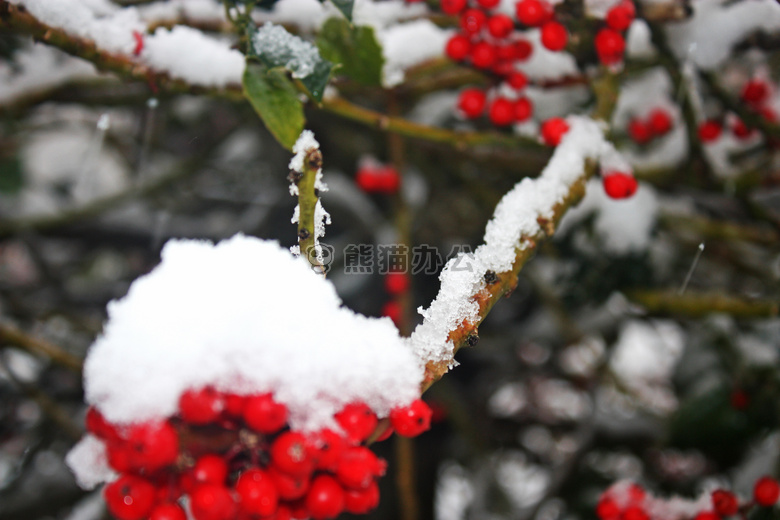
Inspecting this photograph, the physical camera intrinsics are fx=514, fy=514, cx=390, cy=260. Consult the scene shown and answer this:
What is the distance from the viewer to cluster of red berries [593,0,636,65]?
1.05 meters

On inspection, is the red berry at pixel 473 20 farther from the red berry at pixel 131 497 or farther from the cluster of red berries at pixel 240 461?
the red berry at pixel 131 497

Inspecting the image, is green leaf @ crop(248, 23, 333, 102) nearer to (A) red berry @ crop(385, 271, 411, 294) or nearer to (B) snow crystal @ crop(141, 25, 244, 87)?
(B) snow crystal @ crop(141, 25, 244, 87)

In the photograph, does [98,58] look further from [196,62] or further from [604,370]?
[604,370]

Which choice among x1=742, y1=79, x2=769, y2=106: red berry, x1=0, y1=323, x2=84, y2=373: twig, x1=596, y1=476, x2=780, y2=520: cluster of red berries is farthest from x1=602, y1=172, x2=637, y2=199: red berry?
x1=0, y1=323, x2=84, y2=373: twig

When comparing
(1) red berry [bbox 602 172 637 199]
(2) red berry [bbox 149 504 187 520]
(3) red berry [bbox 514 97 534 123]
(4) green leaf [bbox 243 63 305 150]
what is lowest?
(2) red berry [bbox 149 504 187 520]

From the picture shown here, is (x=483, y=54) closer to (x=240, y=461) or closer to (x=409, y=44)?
(x=409, y=44)

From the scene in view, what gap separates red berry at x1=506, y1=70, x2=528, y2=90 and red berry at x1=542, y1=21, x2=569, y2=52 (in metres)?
0.14

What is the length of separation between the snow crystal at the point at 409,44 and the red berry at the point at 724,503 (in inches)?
43.0

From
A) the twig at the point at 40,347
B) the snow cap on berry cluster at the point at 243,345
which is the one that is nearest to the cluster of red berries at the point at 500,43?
the snow cap on berry cluster at the point at 243,345

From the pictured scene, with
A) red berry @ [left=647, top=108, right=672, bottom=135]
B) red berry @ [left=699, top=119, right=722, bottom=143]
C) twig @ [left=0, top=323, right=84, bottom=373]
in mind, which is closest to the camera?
twig @ [left=0, top=323, right=84, bottom=373]

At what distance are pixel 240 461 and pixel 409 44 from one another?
3.50 feet

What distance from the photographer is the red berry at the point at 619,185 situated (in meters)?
0.94

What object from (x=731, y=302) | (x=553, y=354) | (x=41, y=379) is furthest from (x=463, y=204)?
(x=41, y=379)

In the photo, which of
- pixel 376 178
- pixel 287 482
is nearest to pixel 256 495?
pixel 287 482
